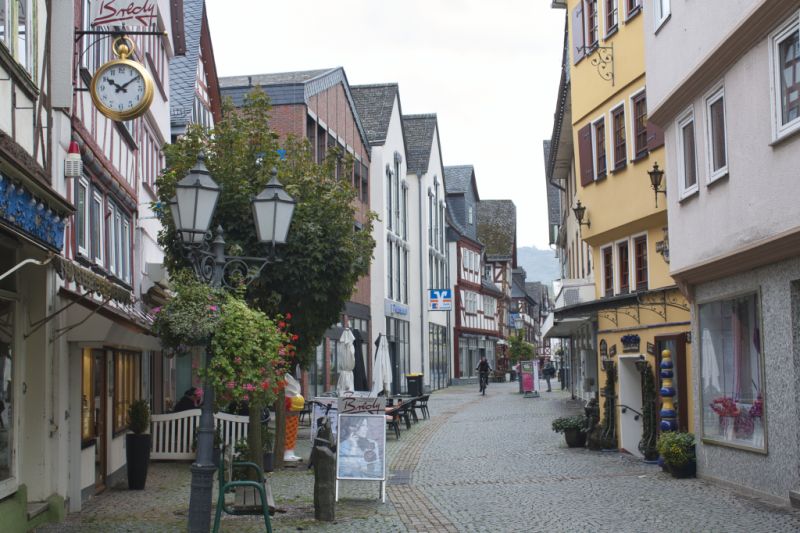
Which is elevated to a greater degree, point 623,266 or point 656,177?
point 656,177

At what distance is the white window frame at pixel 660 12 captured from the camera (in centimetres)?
1572

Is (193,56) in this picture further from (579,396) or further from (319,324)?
(579,396)

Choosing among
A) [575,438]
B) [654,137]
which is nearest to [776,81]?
[654,137]

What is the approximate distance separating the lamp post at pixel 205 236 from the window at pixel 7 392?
1.90 m

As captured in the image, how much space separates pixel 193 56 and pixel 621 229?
38.6ft

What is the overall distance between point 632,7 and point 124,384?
37.0ft

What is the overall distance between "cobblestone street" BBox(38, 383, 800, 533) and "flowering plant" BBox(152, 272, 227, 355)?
2.34m

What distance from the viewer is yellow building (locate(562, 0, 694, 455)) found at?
17.9 m

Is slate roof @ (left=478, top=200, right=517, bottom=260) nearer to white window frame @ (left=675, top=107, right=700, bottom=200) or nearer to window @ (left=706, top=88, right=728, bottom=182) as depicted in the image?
white window frame @ (left=675, top=107, right=700, bottom=200)

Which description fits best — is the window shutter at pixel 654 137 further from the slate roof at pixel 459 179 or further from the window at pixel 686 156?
the slate roof at pixel 459 179

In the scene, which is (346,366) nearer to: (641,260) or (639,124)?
(641,260)

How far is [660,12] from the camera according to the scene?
1625cm

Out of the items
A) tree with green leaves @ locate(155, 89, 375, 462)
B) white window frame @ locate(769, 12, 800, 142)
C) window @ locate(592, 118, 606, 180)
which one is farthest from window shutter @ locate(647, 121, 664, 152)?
white window frame @ locate(769, 12, 800, 142)

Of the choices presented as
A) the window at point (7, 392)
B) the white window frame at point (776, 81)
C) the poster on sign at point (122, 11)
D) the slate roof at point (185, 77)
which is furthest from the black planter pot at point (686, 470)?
the slate roof at point (185, 77)
